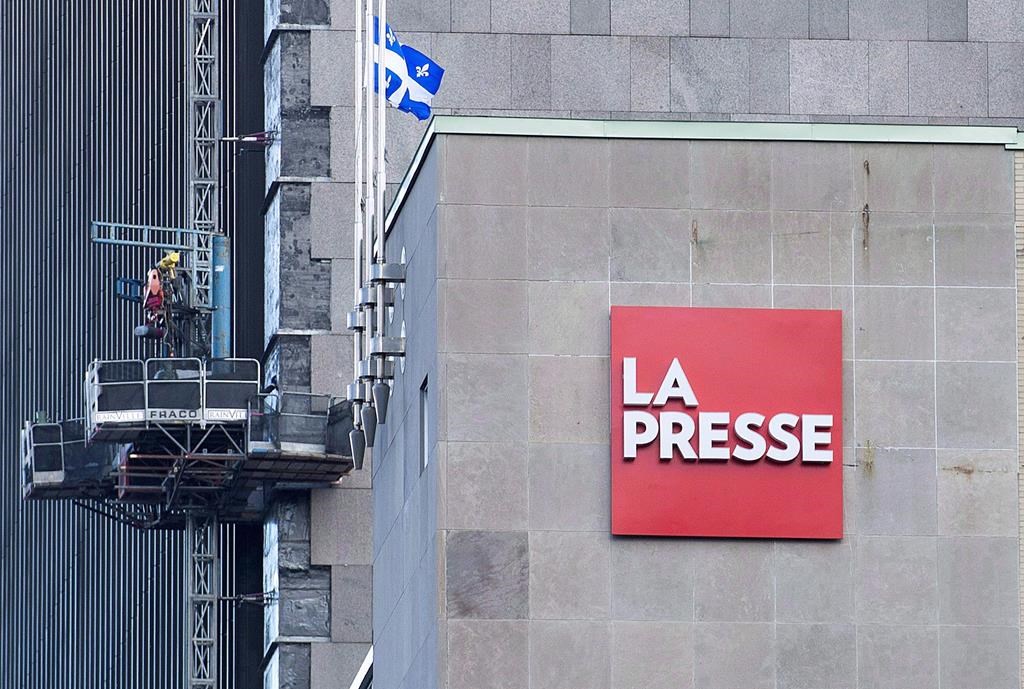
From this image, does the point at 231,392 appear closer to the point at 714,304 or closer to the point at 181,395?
the point at 181,395

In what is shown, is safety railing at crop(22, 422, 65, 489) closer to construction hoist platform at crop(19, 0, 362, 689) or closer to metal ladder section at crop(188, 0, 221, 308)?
construction hoist platform at crop(19, 0, 362, 689)

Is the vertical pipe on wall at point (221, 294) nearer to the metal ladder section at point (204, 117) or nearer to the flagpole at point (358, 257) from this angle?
the metal ladder section at point (204, 117)

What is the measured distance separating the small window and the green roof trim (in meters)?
4.18

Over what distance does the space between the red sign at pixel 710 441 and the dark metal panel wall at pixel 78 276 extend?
4978 cm

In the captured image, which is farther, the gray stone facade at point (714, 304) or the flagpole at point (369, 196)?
the flagpole at point (369, 196)

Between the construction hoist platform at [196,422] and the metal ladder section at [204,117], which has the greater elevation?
the metal ladder section at [204,117]

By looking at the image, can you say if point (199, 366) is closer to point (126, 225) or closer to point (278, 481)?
point (278, 481)

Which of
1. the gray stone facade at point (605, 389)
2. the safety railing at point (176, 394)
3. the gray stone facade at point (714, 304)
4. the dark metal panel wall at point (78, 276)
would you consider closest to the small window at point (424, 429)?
the gray stone facade at point (605, 389)

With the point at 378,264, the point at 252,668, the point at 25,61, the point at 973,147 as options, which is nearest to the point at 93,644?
the point at 252,668

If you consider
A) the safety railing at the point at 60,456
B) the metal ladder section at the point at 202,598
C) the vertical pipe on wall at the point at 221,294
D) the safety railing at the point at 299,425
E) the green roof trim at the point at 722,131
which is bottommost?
the metal ladder section at the point at 202,598

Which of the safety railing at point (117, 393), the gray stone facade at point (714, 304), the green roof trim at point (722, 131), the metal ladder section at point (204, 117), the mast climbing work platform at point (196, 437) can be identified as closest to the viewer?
the gray stone facade at point (714, 304)

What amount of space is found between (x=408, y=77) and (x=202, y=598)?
133 feet

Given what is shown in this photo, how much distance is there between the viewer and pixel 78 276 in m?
110

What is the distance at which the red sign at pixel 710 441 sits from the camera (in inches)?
1829
